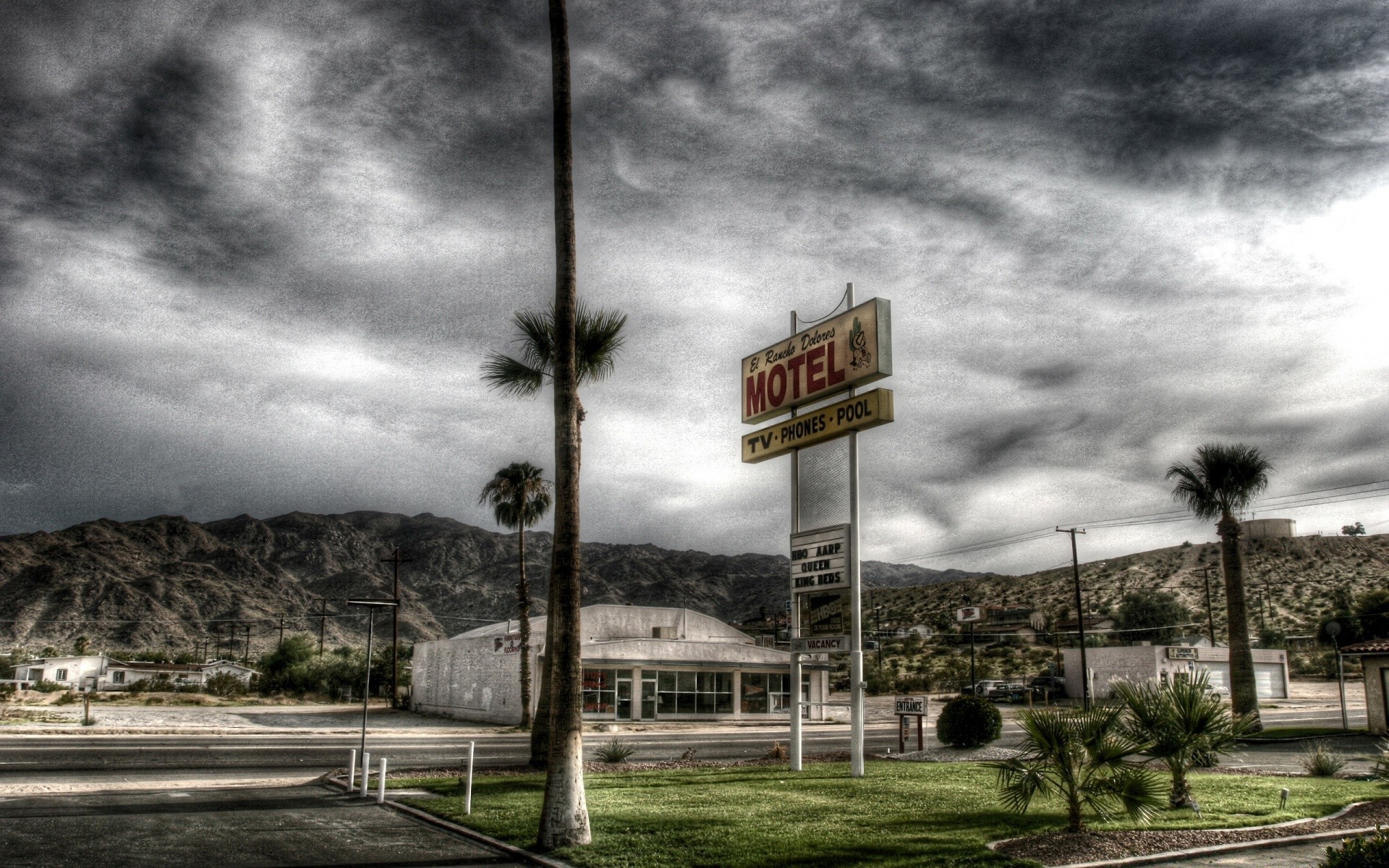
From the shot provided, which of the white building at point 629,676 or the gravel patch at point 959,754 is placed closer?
the gravel patch at point 959,754

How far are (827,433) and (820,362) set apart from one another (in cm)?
168

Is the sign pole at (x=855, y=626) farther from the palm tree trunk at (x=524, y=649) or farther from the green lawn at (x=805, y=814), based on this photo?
the palm tree trunk at (x=524, y=649)

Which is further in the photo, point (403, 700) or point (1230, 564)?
point (403, 700)

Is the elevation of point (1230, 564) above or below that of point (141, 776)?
above

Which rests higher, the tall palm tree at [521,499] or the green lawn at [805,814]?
the tall palm tree at [521,499]

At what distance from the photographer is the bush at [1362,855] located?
7.38 metres

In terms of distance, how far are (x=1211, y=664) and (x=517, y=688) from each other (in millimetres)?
44415

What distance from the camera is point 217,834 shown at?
42.4 ft

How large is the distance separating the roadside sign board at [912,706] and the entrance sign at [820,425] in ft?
21.6

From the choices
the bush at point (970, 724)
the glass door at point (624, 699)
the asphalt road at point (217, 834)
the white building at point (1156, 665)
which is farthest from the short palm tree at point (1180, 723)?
the white building at point (1156, 665)

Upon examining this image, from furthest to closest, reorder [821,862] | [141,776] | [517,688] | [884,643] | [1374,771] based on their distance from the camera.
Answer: [884,643]
[517,688]
[141,776]
[1374,771]
[821,862]

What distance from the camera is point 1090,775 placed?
480 inches

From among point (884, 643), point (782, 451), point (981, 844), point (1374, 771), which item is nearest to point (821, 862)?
point (981, 844)

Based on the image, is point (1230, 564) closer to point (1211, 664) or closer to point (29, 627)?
point (1211, 664)
